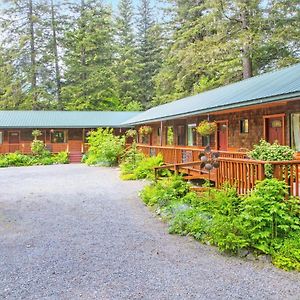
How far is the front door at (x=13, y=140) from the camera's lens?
1093 inches

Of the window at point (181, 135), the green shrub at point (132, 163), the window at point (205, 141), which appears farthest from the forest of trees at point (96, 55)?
the window at point (205, 141)

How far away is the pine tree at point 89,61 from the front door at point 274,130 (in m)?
29.2

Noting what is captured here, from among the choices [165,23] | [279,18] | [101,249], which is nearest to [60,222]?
[101,249]

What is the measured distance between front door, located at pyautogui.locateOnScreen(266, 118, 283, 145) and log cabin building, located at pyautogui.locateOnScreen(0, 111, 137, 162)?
666 inches

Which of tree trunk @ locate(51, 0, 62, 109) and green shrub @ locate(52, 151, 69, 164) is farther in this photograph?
tree trunk @ locate(51, 0, 62, 109)

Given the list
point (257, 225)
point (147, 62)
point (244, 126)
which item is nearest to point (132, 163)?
point (244, 126)

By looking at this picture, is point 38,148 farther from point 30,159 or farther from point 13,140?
point 13,140

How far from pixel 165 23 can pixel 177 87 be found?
784 centimetres

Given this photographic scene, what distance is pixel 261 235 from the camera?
5473 mm

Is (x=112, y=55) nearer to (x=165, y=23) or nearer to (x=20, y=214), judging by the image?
(x=165, y=23)

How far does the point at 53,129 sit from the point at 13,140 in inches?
128

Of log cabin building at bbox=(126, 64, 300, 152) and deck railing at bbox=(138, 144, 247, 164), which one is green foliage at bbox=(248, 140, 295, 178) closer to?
log cabin building at bbox=(126, 64, 300, 152)

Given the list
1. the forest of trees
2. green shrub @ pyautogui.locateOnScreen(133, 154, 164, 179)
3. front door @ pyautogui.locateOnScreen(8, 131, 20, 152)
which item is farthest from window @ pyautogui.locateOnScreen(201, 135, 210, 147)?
front door @ pyautogui.locateOnScreen(8, 131, 20, 152)

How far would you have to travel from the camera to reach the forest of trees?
33469 mm
